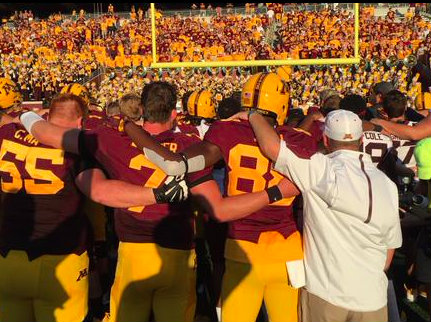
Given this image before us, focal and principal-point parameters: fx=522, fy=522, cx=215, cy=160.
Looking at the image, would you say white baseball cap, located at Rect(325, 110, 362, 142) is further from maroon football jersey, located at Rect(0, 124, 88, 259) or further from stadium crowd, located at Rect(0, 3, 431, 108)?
stadium crowd, located at Rect(0, 3, 431, 108)

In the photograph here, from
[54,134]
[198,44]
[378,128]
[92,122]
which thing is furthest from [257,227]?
[198,44]

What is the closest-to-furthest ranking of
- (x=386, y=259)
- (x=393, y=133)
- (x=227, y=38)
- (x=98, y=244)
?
(x=386, y=259), (x=393, y=133), (x=98, y=244), (x=227, y=38)

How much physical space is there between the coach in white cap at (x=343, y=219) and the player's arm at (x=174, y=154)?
30 cm

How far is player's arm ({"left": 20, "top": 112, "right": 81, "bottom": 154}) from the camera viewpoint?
2787 mm

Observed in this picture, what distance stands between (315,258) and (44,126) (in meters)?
1.63

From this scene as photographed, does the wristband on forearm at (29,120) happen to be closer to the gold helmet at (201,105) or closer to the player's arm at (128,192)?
the player's arm at (128,192)

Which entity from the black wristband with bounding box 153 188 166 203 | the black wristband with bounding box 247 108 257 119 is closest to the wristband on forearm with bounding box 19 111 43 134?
the black wristband with bounding box 153 188 166 203

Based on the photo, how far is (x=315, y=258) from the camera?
2.73 m

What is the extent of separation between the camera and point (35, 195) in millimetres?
3004

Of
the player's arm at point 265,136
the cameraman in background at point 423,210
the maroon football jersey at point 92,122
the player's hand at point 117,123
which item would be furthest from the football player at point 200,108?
the player's arm at point 265,136

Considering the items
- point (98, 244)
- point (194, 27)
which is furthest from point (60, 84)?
point (98, 244)

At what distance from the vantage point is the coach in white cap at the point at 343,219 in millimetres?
2500

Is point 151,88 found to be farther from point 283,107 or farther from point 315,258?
point 315,258

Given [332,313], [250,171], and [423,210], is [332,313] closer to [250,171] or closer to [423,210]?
[250,171]
